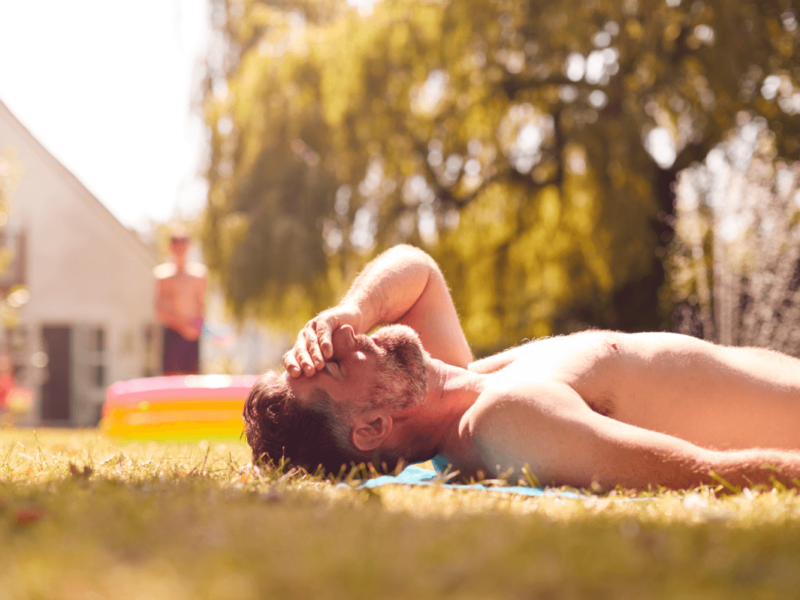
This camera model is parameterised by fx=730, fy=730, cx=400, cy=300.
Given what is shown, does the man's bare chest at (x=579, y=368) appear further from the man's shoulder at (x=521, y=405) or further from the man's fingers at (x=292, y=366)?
the man's fingers at (x=292, y=366)

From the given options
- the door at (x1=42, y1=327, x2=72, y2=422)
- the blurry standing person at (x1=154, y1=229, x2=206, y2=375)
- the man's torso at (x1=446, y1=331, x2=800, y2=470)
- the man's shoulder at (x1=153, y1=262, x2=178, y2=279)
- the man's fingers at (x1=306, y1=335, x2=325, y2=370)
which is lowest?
the door at (x1=42, y1=327, x2=72, y2=422)

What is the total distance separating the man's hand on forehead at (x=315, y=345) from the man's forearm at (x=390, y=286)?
7.1 inches

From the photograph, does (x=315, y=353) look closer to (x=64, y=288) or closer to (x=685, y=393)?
(x=685, y=393)

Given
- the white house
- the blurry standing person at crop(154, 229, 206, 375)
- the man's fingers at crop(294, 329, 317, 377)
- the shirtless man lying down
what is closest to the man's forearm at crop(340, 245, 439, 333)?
the shirtless man lying down

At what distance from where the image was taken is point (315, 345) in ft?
8.45

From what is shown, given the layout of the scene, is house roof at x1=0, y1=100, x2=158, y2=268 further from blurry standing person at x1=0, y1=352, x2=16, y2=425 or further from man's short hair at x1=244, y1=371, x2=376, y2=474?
man's short hair at x1=244, y1=371, x2=376, y2=474

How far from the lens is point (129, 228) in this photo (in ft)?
60.8

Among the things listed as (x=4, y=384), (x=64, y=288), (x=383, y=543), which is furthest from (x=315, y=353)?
(x=64, y=288)

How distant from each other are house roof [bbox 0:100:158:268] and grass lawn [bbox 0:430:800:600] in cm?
1686

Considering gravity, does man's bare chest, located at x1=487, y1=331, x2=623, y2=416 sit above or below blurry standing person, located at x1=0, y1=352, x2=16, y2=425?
above

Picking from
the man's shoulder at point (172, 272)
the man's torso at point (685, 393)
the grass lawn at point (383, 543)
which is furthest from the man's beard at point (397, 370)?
the man's shoulder at point (172, 272)

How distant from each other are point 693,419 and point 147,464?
2.06 meters

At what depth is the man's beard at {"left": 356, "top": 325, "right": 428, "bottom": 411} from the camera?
261 centimetres

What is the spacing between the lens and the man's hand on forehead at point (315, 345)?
2555 millimetres
